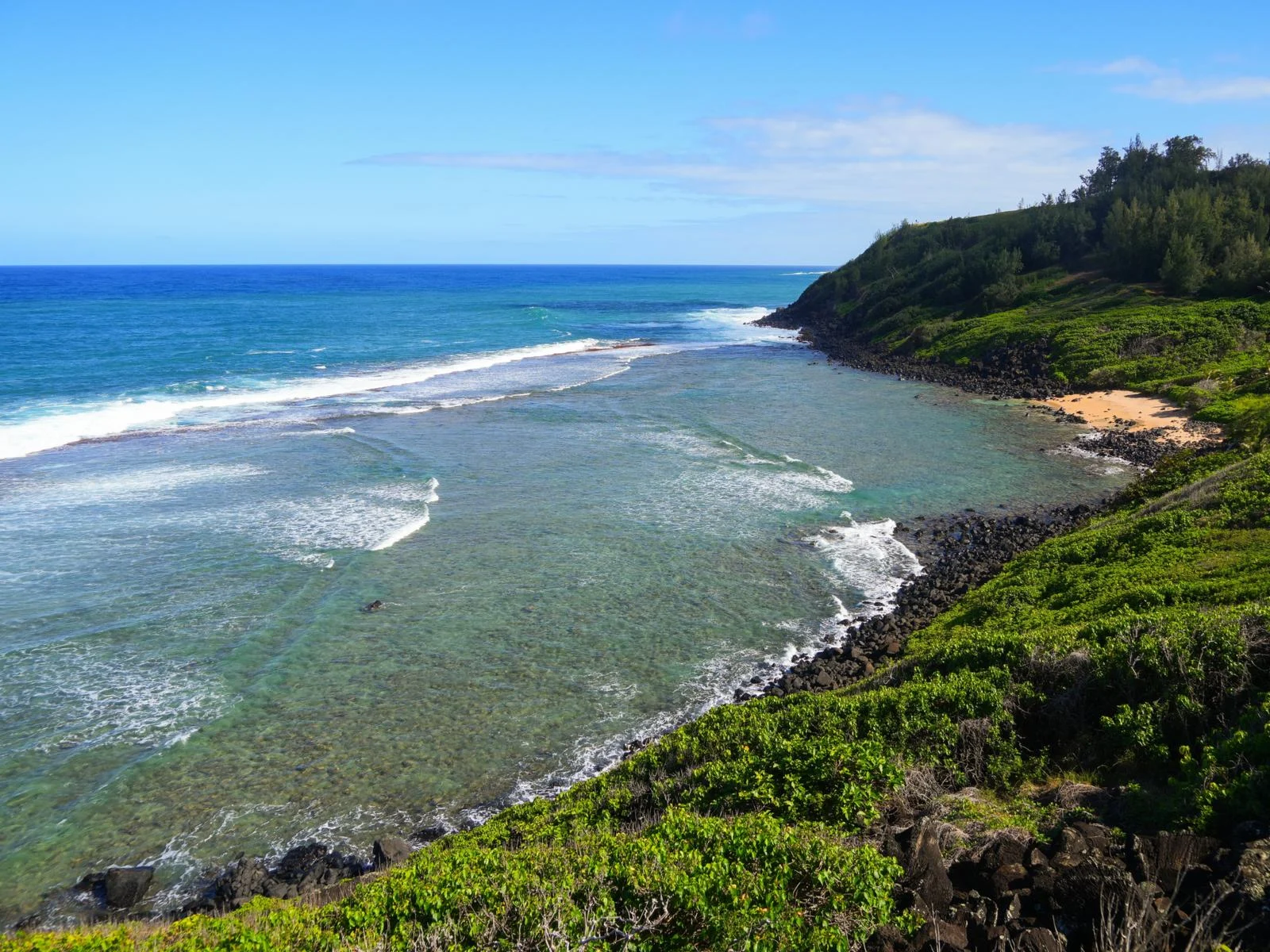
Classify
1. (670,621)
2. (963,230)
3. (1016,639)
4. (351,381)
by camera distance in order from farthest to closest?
1. (963,230)
2. (351,381)
3. (670,621)
4. (1016,639)

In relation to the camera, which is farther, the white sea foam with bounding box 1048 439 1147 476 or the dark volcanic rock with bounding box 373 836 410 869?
the white sea foam with bounding box 1048 439 1147 476

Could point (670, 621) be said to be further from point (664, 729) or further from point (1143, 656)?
point (1143, 656)

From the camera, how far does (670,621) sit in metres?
20.3

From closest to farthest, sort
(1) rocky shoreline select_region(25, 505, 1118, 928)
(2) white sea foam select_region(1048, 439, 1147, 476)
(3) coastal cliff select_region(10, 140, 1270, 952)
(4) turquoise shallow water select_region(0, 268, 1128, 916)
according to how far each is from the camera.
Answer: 1. (3) coastal cliff select_region(10, 140, 1270, 952)
2. (1) rocky shoreline select_region(25, 505, 1118, 928)
3. (4) turquoise shallow water select_region(0, 268, 1128, 916)
4. (2) white sea foam select_region(1048, 439, 1147, 476)

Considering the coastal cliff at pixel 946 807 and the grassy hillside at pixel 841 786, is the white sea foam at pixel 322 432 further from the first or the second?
the grassy hillside at pixel 841 786

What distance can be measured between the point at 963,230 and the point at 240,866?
92.5m

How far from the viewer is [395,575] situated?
2283cm

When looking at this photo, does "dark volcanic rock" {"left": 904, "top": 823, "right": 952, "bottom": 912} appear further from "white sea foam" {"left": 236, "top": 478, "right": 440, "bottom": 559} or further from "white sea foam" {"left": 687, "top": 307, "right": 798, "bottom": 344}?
"white sea foam" {"left": 687, "top": 307, "right": 798, "bottom": 344}

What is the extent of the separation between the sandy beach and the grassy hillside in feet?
70.3

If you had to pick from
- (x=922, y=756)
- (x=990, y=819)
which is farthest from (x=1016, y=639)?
(x=990, y=819)

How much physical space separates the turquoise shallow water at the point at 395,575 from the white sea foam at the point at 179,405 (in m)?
0.35

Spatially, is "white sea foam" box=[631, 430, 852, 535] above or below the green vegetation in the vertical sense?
below

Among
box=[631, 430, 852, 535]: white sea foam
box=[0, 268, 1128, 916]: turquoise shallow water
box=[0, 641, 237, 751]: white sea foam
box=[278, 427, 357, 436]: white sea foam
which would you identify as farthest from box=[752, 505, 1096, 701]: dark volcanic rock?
box=[278, 427, 357, 436]: white sea foam

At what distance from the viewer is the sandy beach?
35875 millimetres
